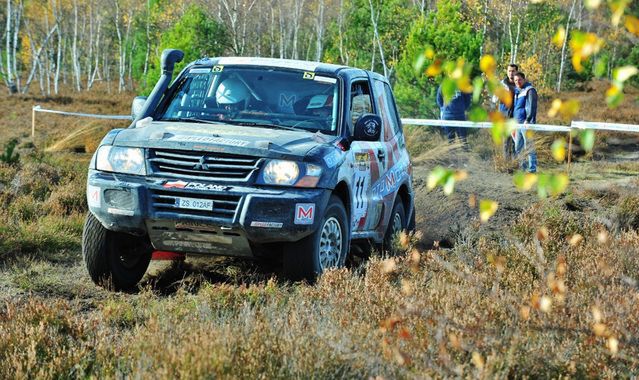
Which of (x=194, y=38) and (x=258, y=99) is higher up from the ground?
(x=194, y=38)

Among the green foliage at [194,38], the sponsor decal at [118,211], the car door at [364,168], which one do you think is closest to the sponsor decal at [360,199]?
the car door at [364,168]

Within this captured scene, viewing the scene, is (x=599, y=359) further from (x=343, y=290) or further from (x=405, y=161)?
(x=405, y=161)

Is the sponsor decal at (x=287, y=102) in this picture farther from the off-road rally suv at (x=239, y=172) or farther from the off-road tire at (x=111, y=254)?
the off-road tire at (x=111, y=254)

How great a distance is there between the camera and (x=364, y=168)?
29.5 feet

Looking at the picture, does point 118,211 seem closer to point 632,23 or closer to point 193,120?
point 193,120

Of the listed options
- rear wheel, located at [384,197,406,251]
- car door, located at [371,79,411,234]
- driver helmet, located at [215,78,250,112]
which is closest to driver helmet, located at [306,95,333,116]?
driver helmet, located at [215,78,250,112]

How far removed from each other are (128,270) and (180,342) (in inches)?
131

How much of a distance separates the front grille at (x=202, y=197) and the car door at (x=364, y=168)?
1.31 m

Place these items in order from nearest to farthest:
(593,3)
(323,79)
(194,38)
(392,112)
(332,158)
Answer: (593,3) → (332,158) → (323,79) → (392,112) → (194,38)

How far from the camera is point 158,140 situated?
790 cm

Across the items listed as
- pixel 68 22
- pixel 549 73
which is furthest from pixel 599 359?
pixel 68 22

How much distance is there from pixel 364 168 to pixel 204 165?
1.70m

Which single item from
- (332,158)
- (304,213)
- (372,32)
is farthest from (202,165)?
(372,32)

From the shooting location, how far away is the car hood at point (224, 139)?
305 inches
